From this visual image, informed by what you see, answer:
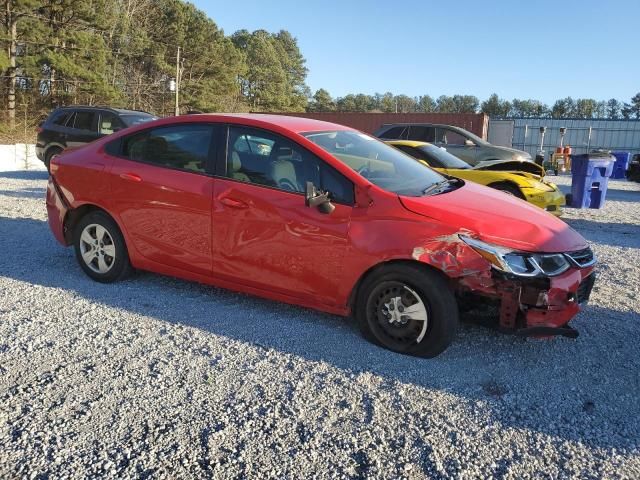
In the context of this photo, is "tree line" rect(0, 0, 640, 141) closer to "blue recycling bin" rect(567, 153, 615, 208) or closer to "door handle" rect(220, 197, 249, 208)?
"blue recycling bin" rect(567, 153, 615, 208)

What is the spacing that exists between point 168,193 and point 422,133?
10.2 metres

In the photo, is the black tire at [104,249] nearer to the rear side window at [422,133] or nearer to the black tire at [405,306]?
the black tire at [405,306]

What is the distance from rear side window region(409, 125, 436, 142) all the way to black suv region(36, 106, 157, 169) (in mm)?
6307

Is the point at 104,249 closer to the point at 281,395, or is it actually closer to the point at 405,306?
the point at 281,395

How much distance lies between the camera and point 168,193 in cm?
432

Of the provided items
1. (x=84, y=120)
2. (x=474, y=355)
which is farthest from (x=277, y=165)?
(x=84, y=120)

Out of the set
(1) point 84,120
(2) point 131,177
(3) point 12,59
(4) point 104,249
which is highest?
(3) point 12,59

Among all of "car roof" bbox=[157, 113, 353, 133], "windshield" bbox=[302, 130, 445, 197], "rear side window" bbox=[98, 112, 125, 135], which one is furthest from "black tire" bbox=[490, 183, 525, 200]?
"rear side window" bbox=[98, 112, 125, 135]

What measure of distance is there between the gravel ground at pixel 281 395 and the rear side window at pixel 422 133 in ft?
30.5

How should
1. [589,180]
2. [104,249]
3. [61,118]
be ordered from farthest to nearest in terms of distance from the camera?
1. [61,118]
2. [589,180]
3. [104,249]

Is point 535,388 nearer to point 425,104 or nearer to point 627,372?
point 627,372

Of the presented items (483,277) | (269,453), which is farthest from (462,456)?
(483,277)

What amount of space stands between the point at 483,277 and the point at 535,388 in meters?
0.72

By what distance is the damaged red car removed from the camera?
3.38 m
